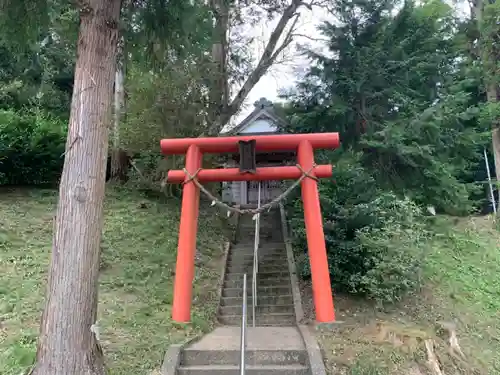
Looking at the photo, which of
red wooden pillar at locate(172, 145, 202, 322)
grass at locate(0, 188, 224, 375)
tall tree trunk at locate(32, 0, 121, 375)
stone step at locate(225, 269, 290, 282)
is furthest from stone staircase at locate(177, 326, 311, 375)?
stone step at locate(225, 269, 290, 282)

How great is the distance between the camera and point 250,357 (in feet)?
17.0

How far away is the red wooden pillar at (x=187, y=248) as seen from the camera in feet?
19.3

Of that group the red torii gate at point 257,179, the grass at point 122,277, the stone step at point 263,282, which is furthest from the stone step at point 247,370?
the stone step at point 263,282

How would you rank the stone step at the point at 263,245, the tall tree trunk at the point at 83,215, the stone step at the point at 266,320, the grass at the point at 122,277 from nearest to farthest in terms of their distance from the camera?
the tall tree trunk at the point at 83,215 < the grass at the point at 122,277 < the stone step at the point at 266,320 < the stone step at the point at 263,245

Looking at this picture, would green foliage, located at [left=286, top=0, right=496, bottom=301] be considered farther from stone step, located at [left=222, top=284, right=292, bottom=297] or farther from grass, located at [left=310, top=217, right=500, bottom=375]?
grass, located at [left=310, top=217, right=500, bottom=375]

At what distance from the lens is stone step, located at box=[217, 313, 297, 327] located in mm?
7266

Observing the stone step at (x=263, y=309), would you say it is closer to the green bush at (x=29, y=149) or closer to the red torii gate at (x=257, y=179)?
the red torii gate at (x=257, y=179)

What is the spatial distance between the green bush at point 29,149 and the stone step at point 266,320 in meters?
5.68

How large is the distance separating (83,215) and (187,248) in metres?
2.22

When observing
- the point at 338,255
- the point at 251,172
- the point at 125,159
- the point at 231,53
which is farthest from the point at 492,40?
the point at 125,159

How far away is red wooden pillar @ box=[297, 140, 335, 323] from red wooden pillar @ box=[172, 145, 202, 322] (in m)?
1.67

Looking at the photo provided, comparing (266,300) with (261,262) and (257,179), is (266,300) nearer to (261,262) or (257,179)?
(261,262)

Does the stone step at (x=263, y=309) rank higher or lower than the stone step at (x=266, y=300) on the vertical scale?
lower

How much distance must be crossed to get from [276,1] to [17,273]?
26.1ft
